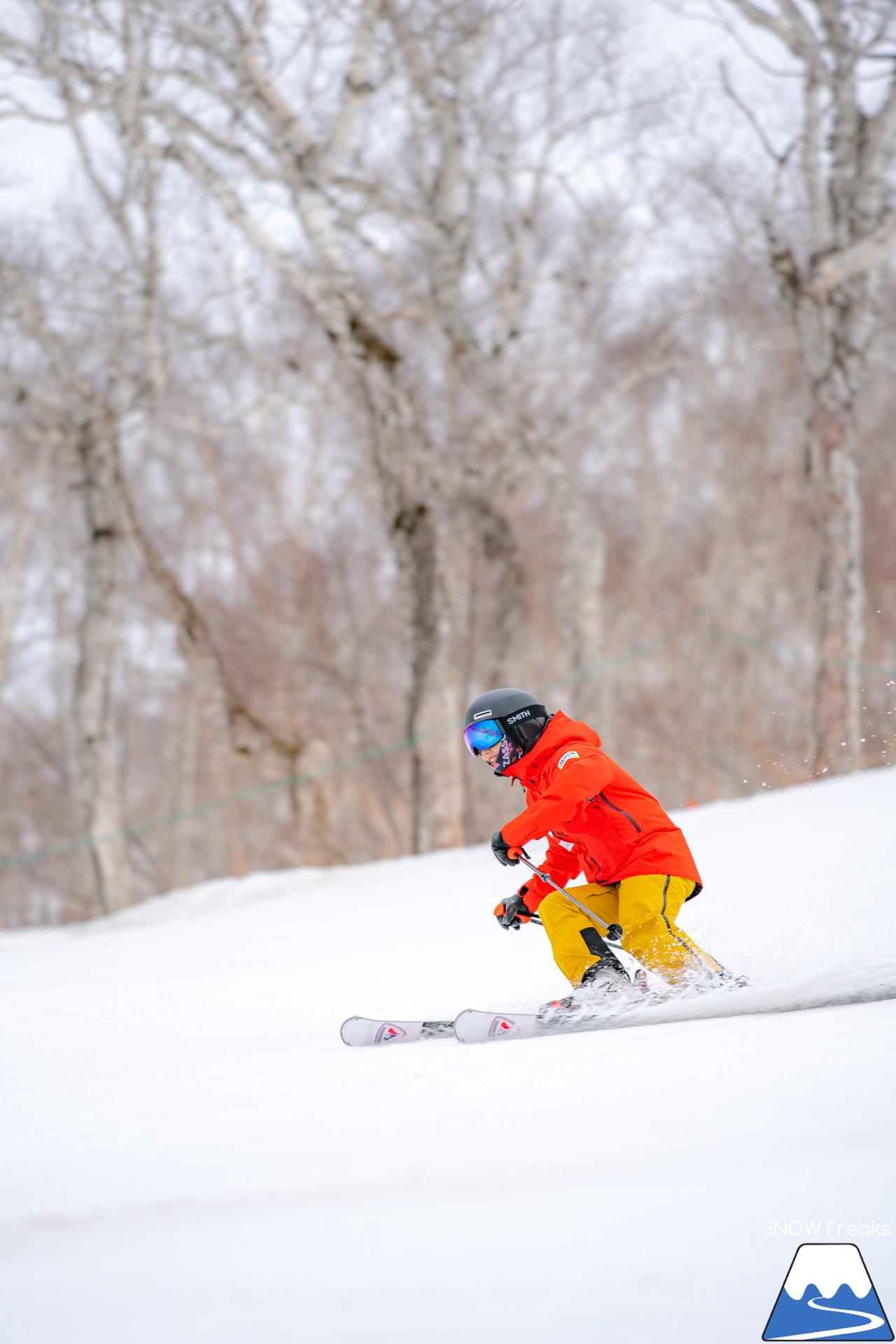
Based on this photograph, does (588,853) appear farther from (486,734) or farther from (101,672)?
(101,672)

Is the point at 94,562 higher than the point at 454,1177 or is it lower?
higher

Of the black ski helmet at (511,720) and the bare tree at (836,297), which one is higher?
the bare tree at (836,297)

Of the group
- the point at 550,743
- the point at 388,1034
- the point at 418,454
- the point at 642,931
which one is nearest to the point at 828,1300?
the point at 642,931

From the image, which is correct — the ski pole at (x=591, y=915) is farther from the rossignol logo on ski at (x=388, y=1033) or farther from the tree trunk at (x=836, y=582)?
the tree trunk at (x=836, y=582)

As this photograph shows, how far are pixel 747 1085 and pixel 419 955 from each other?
3.05 m

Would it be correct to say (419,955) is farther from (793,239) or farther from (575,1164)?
(793,239)

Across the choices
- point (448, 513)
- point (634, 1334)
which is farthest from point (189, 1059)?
point (448, 513)

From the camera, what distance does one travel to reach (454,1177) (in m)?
1.75

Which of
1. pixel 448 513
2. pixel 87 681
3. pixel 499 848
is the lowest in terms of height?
pixel 499 848

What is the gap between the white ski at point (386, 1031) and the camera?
10.4 feet

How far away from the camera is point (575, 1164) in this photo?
5.79ft

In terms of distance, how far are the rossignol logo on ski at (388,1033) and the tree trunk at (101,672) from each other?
7.24 metres

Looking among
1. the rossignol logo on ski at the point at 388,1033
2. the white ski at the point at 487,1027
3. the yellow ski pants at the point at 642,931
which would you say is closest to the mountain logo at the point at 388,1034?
the rossignol logo on ski at the point at 388,1033

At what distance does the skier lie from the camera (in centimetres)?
319
